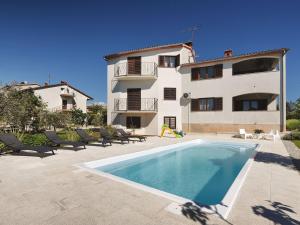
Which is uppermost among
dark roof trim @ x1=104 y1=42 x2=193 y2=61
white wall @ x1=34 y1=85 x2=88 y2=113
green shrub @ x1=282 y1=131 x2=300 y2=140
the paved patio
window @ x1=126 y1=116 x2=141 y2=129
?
dark roof trim @ x1=104 y1=42 x2=193 y2=61

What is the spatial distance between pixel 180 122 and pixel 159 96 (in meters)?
3.95

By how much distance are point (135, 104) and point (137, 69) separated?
4001mm

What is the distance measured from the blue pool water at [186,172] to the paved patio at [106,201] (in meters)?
1.21

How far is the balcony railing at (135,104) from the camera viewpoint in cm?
2133

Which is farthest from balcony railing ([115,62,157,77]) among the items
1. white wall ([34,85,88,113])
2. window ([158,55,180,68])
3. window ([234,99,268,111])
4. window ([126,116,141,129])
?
white wall ([34,85,88,113])

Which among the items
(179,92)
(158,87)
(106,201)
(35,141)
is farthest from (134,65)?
(106,201)

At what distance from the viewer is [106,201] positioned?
14.1 ft

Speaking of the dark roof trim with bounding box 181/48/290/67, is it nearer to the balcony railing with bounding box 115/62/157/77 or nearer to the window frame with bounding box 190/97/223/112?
the balcony railing with bounding box 115/62/157/77

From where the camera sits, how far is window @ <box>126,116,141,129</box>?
22141 millimetres

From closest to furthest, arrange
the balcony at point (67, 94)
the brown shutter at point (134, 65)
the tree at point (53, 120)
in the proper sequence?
the tree at point (53, 120), the brown shutter at point (134, 65), the balcony at point (67, 94)

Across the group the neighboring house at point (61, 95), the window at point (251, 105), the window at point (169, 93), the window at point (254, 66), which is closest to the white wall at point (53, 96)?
the neighboring house at point (61, 95)

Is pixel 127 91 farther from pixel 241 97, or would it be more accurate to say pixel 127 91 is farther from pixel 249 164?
pixel 249 164

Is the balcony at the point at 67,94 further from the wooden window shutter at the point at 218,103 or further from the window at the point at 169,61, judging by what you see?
the wooden window shutter at the point at 218,103

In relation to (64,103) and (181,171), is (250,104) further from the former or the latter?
(64,103)
